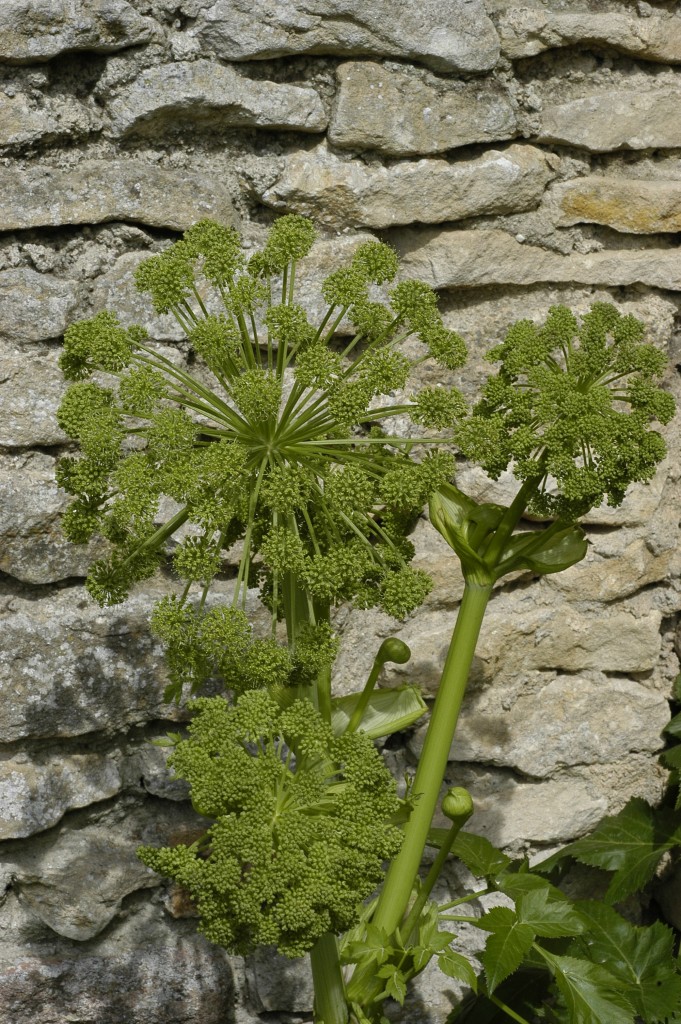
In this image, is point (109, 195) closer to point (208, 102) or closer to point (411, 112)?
point (208, 102)

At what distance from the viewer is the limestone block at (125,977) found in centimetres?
151

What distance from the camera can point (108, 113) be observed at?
1525 mm

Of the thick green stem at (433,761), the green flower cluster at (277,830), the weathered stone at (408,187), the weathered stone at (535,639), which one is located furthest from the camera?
the weathered stone at (535,639)

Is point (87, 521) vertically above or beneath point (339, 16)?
beneath

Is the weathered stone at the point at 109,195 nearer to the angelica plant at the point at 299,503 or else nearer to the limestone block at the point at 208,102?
the limestone block at the point at 208,102

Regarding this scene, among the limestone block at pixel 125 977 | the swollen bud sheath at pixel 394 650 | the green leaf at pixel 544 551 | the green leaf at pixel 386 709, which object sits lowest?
the limestone block at pixel 125 977

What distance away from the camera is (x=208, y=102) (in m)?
1.54

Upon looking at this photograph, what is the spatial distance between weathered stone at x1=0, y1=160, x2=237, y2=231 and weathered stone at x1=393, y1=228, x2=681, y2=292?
320 millimetres

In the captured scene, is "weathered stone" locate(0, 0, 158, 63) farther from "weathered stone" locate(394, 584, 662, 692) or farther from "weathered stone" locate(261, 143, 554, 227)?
"weathered stone" locate(394, 584, 662, 692)

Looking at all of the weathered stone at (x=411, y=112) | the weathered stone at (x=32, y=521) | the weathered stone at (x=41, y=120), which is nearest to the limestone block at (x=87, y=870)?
the weathered stone at (x=32, y=521)

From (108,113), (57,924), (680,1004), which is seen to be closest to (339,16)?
(108,113)

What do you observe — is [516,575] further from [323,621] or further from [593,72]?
[593,72]

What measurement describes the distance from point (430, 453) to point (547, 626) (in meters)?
0.75

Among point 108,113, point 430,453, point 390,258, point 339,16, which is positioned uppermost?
point 339,16
